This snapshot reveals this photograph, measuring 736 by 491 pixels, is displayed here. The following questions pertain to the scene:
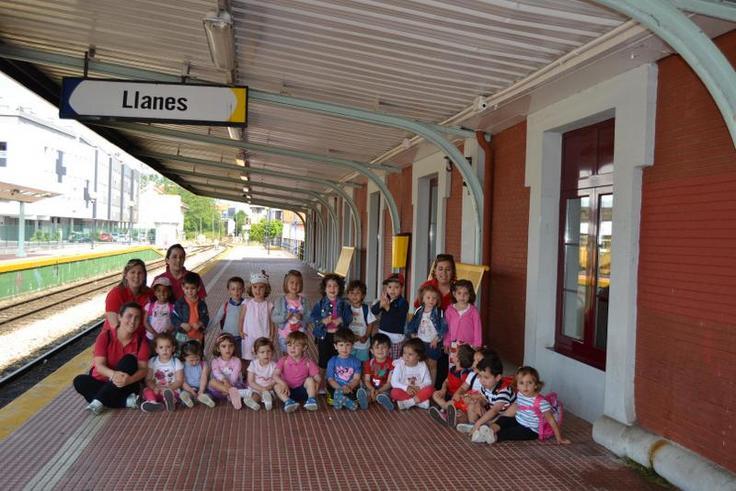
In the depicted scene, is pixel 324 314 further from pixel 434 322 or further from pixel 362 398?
pixel 434 322

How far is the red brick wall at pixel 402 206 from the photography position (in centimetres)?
1150

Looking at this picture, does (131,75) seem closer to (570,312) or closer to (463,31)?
(463,31)

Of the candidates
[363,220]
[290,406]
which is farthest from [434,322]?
[363,220]

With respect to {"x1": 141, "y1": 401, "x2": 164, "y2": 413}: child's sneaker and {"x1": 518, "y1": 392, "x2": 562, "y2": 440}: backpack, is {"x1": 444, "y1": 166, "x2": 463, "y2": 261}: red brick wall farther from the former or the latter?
{"x1": 141, "y1": 401, "x2": 164, "y2": 413}: child's sneaker

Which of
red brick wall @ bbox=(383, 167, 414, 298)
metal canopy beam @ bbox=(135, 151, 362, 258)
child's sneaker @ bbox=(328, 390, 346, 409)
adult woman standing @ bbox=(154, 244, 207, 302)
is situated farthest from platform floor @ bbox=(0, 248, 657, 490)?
metal canopy beam @ bbox=(135, 151, 362, 258)

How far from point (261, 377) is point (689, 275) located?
352 cm

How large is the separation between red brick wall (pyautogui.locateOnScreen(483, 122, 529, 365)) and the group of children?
936 millimetres

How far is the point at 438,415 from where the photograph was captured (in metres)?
5.55

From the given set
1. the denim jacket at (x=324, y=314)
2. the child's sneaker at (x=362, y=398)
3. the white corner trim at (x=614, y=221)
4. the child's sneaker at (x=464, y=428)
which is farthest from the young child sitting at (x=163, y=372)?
the white corner trim at (x=614, y=221)

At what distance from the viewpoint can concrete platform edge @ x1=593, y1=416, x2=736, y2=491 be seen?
154 inches

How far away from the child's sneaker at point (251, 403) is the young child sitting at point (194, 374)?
28cm

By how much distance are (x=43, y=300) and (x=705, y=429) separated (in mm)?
14959

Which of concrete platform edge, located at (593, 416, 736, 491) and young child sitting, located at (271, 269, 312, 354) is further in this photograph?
young child sitting, located at (271, 269, 312, 354)

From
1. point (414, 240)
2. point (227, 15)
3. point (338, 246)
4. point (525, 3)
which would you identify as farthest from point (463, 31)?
point (338, 246)
